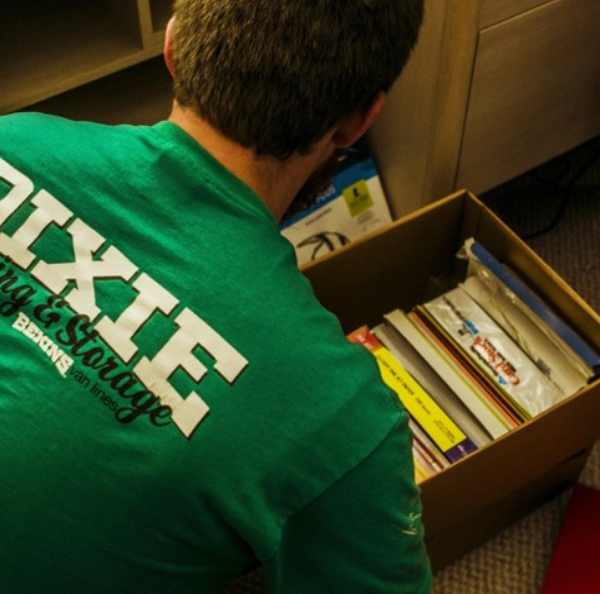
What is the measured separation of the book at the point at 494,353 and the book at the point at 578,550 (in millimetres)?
249

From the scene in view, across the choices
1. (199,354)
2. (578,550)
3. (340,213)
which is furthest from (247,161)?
(578,550)

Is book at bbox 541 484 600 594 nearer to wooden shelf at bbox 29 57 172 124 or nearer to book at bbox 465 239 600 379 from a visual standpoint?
book at bbox 465 239 600 379

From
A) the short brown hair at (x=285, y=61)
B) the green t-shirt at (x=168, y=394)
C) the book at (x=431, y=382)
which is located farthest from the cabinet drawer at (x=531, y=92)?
the green t-shirt at (x=168, y=394)

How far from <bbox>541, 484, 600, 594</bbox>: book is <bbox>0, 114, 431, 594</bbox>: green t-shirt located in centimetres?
57

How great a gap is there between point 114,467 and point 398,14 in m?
0.42

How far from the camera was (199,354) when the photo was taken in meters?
0.66

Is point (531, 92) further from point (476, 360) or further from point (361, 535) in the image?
point (361, 535)

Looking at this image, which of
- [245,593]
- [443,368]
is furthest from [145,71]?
[245,593]

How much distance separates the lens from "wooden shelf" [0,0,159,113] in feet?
3.70

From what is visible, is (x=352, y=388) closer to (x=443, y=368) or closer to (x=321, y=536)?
(x=321, y=536)

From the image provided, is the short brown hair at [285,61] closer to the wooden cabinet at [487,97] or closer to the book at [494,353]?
the wooden cabinet at [487,97]

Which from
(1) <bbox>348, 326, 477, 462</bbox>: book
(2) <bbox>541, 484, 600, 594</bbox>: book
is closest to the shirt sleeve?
(1) <bbox>348, 326, 477, 462</bbox>: book

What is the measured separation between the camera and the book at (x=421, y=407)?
110 centimetres

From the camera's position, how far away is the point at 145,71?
1.37 metres
